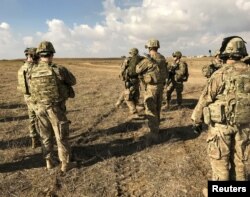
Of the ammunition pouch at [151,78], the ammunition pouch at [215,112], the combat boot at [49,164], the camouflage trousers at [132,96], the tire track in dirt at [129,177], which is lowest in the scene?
the tire track in dirt at [129,177]

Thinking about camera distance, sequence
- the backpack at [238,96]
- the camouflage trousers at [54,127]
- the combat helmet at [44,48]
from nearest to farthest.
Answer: the backpack at [238,96] → the combat helmet at [44,48] → the camouflage trousers at [54,127]

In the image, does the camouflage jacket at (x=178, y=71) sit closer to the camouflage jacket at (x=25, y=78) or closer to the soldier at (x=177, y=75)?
the soldier at (x=177, y=75)

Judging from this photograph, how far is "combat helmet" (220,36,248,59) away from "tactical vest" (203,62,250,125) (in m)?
0.14

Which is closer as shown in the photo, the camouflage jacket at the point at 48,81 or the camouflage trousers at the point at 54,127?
the camouflage jacket at the point at 48,81

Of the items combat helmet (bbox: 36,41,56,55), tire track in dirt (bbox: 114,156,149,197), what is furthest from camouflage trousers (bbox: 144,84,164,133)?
combat helmet (bbox: 36,41,56,55)

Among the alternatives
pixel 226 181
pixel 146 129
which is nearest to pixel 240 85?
pixel 226 181

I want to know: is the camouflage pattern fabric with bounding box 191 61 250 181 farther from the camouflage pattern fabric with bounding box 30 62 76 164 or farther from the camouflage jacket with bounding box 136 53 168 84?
the camouflage jacket with bounding box 136 53 168 84

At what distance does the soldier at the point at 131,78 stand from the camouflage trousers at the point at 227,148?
21.7 ft

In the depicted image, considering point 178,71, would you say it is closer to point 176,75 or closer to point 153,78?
point 176,75

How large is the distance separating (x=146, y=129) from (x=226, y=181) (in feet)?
17.2

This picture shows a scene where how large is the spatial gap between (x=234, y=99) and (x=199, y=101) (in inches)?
22.1

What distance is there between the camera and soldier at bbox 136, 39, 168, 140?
9.11m

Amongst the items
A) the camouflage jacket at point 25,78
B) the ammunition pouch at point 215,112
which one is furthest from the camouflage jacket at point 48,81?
the ammunition pouch at point 215,112

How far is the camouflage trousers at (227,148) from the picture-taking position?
536 cm
